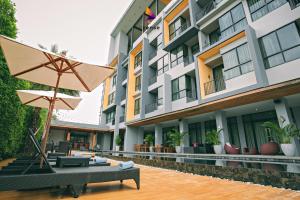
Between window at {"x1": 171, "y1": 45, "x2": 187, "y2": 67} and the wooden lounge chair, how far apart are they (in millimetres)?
12493

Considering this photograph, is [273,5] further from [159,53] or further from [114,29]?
[114,29]

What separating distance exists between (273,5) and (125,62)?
19.1 meters

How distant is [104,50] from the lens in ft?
109

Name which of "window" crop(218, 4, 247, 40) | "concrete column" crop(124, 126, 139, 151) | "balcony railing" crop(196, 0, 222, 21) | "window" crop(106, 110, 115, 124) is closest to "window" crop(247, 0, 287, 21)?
"window" crop(218, 4, 247, 40)

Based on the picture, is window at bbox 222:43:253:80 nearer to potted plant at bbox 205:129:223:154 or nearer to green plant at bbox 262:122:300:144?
green plant at bbox 262:122:300:144

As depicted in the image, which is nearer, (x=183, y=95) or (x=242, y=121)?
(x=242, y=121)

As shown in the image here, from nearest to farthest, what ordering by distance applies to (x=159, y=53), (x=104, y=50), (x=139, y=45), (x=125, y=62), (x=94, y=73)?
(x=94, y=73)
(x=159, y=53)
(x=139, y=45)
(x=125, y=62)
(x=104, y=50)

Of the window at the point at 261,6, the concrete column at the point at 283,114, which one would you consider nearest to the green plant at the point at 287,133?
the concrete column at the point at 283,114

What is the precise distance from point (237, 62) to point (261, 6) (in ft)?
11.9

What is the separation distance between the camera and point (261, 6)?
31.1 ft

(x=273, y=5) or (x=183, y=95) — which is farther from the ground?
(x=273, y=5)

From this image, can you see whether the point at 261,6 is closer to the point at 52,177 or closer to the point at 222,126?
the point at 222,126

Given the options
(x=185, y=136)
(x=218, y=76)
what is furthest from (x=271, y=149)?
(x=218, y=76)

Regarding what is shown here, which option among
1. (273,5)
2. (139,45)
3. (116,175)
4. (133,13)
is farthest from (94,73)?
(133,13)
